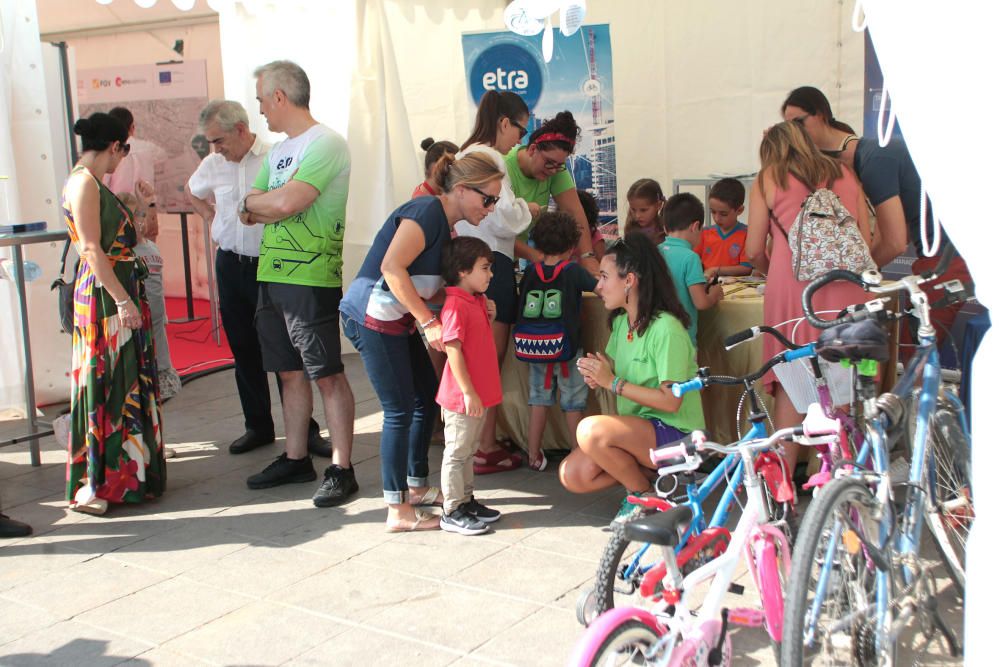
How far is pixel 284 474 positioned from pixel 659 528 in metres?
2.83

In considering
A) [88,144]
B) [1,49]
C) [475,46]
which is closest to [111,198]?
[88,144]

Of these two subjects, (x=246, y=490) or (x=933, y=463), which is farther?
(x=246, y=490)

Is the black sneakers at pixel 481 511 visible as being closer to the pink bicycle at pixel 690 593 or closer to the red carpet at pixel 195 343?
the pink bicycle at pixel 690 593

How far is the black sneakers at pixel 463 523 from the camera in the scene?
4039 mm

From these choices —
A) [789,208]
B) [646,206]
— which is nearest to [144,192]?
[646,206]

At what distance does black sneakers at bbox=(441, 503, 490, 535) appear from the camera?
404 centimetres

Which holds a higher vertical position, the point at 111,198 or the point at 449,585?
the point at 111,198

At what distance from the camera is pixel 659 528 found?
2244 mm

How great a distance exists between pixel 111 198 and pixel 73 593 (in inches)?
65.6

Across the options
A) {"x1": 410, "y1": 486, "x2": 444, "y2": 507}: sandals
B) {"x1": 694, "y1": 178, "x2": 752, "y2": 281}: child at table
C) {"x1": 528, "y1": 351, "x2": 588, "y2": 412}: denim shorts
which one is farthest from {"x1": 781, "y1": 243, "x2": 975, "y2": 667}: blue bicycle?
{"x1": 694, "y1": 178, "x2": 752, "y2": 281}: child at table

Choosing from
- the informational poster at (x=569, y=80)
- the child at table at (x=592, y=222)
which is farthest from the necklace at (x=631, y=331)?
the informational poster at (x=569, y=80)

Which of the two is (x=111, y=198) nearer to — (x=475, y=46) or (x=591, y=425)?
(x=591, y=425)

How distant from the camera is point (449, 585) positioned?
3568 millimetres

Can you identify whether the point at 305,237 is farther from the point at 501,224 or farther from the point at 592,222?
the point at 592,222
